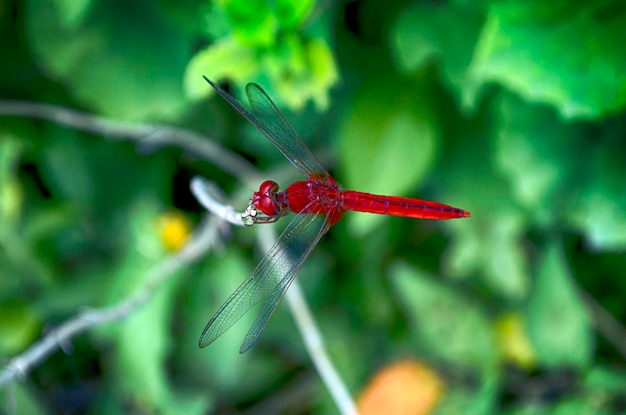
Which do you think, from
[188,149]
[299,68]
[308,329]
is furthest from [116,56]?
[308,329]

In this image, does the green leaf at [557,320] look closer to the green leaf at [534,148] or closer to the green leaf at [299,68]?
the green leaf at [534,148]

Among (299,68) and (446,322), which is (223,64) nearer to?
(299,68)

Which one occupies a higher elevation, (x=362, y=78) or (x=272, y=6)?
(x=362, y=78)

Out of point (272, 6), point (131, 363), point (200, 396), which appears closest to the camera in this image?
point (272, 6)

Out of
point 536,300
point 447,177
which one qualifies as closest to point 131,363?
point 447,177

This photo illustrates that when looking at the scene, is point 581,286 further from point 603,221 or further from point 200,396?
point 200,396

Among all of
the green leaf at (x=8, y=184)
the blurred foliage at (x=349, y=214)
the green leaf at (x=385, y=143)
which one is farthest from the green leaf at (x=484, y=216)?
the green leaf at (x=8, y=184)
